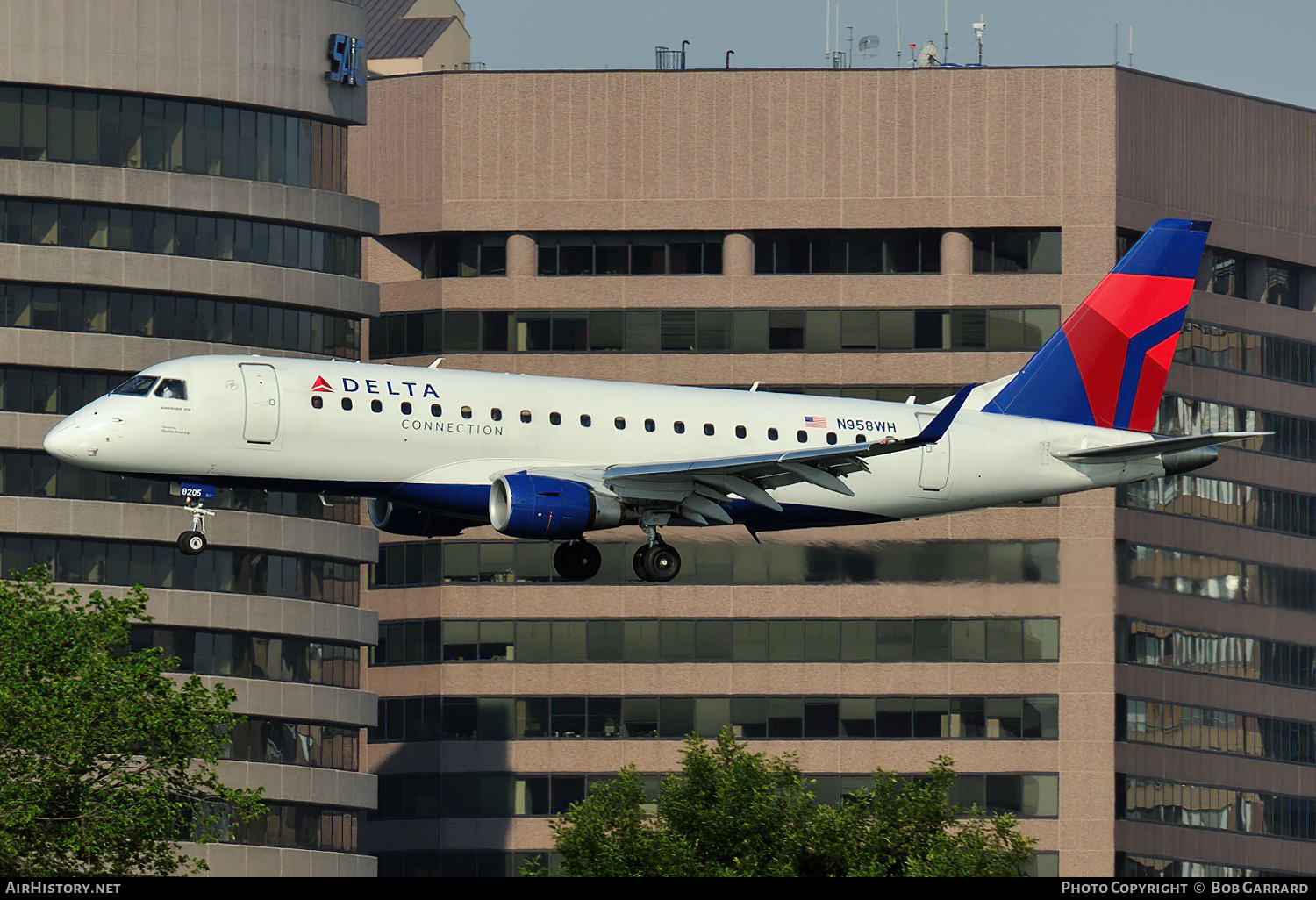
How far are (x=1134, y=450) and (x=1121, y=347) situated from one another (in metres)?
6.61

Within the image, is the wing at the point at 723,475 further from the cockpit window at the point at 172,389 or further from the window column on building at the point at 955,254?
the window column on building at the point at 955,254

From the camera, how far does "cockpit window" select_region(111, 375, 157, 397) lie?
225 ft

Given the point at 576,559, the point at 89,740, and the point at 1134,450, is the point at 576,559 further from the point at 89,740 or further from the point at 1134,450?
the point at 89,740

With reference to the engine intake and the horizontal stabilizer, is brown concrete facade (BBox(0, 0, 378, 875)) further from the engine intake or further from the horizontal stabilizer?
the engine intake

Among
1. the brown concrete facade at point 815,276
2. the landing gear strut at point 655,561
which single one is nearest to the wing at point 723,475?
the landing gear strut at point 655,561

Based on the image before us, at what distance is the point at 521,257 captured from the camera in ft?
482

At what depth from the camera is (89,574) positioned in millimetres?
126938

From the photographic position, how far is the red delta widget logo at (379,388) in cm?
6962

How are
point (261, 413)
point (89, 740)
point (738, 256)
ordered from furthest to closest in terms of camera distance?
1. point (738, 256)
2. point (89, 740)
3. point (261, 413)

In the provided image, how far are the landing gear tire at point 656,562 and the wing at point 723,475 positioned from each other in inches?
46.9

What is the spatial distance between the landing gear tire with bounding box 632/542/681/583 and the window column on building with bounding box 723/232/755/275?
72262 millimetres

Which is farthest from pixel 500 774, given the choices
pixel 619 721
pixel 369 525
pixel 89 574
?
pixel 89 574

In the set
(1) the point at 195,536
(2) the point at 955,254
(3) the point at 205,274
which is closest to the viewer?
(1) the point at 195,536

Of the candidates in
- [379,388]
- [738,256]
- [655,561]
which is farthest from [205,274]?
[379,388]
